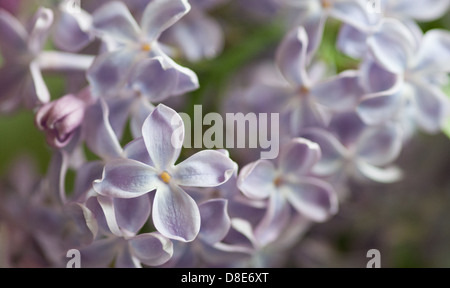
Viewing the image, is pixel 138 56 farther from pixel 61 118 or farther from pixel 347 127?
pixel 347 127

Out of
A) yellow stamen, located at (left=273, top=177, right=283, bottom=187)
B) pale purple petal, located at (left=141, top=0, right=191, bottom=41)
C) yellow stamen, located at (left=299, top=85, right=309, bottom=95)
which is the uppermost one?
pale purple petal, located at (left=141, top=0, right=191, bottom=41)

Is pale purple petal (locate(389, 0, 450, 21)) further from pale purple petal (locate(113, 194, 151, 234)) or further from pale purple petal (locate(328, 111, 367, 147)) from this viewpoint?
pale purple petal (locate(113, 194, 151, 234))

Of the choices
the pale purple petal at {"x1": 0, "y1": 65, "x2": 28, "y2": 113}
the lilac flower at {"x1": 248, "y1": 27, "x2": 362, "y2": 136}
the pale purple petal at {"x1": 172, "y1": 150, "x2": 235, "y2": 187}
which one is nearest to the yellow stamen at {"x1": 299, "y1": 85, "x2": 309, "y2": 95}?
the lilac flower at {"x1": 248, "y1": 27, "x2": 362, "y2": 136}

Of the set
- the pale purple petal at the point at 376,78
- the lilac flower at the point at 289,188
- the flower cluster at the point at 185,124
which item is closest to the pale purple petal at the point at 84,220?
the flower cluster at the point at 185,124

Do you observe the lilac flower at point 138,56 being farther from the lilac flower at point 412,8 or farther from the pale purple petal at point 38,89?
the lilac flower at point 412,8

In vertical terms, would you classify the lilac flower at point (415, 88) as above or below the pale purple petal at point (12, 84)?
below
